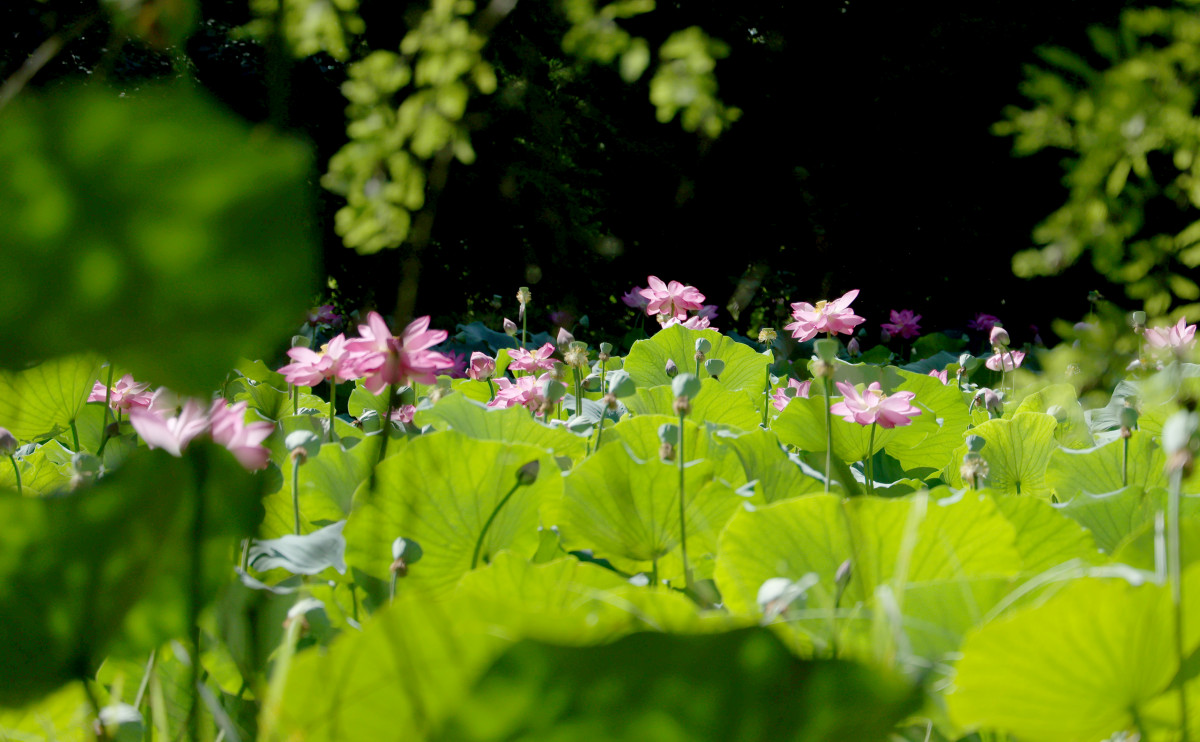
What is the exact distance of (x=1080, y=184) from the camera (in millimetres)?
746

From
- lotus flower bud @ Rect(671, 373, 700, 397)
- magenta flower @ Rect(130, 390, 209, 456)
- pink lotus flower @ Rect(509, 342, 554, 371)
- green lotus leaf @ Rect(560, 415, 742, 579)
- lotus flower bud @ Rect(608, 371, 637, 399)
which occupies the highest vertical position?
magenta flower @ Rect(130, 390, 209, 456)

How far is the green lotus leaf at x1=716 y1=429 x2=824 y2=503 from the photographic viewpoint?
682 mm

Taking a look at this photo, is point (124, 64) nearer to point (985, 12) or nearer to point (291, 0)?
point (291, 0)

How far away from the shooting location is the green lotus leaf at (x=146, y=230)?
0.59 ft

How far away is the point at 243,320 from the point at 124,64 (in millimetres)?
4061

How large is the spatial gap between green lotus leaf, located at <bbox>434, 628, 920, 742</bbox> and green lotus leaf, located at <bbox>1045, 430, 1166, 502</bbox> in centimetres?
58

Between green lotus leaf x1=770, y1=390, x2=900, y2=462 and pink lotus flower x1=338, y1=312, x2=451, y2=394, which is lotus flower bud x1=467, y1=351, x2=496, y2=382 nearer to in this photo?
green lotus leaf x1=770, y1=390, x2=900, y2=462

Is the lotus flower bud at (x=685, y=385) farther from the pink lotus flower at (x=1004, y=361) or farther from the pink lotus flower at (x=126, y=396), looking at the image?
the pink lotus flower at (x=1004, y=361)

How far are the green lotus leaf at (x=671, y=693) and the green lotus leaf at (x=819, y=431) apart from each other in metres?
0.62

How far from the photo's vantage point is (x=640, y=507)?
22.6 inches

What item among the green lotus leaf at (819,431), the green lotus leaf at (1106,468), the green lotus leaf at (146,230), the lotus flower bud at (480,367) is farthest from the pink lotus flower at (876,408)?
the green lotus leaf at (146,230)

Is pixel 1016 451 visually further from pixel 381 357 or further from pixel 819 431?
pixel 381 357

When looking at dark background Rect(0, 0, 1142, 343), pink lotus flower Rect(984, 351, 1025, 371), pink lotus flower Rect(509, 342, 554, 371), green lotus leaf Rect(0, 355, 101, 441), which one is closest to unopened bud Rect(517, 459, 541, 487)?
green lotus leaf Rect(0, 355, 101, 441)

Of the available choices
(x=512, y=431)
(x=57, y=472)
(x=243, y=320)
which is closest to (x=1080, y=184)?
(x=512, y=431)
